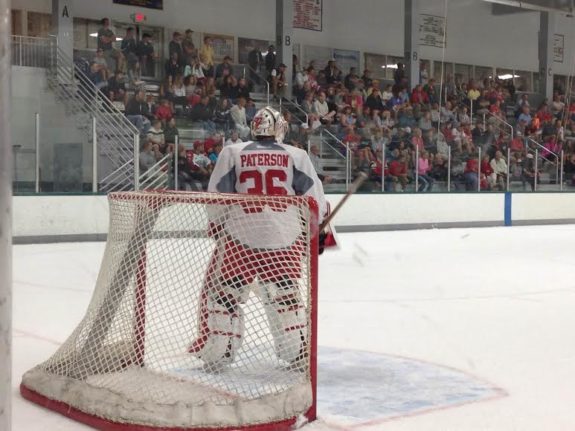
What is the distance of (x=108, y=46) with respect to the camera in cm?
1205

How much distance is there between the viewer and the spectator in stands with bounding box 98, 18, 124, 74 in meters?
11.7

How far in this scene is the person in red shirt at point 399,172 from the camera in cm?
1122

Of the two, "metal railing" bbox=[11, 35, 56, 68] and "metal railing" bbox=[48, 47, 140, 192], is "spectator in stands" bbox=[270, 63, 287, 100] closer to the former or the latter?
"metal railing" bbox=[48, 47, 140, 192]

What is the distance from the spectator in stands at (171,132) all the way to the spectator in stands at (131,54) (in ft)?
5.92

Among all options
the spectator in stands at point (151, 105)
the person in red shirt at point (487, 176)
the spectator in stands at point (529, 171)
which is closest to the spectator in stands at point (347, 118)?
the person in red shirt at point (487, 176)

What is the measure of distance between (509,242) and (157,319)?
7.22 metres

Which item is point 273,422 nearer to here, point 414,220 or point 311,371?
point 311,371

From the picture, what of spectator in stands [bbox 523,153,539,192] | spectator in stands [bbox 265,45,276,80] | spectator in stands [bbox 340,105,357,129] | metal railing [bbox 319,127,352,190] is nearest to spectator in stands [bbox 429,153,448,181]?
metal railing [bbox 319,127,352,190]

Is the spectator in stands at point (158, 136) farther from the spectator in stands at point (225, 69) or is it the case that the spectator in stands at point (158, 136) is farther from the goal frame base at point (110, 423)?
the goal frame base at point (110, 423)

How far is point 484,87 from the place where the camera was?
1720 cm

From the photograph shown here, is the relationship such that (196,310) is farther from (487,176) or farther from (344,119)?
(344,119)

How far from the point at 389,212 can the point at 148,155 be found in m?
3.24

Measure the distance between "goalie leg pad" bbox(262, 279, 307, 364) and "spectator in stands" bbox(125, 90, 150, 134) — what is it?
Result: 24.8 ft

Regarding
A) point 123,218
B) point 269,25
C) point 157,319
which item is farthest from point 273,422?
point 269,25
